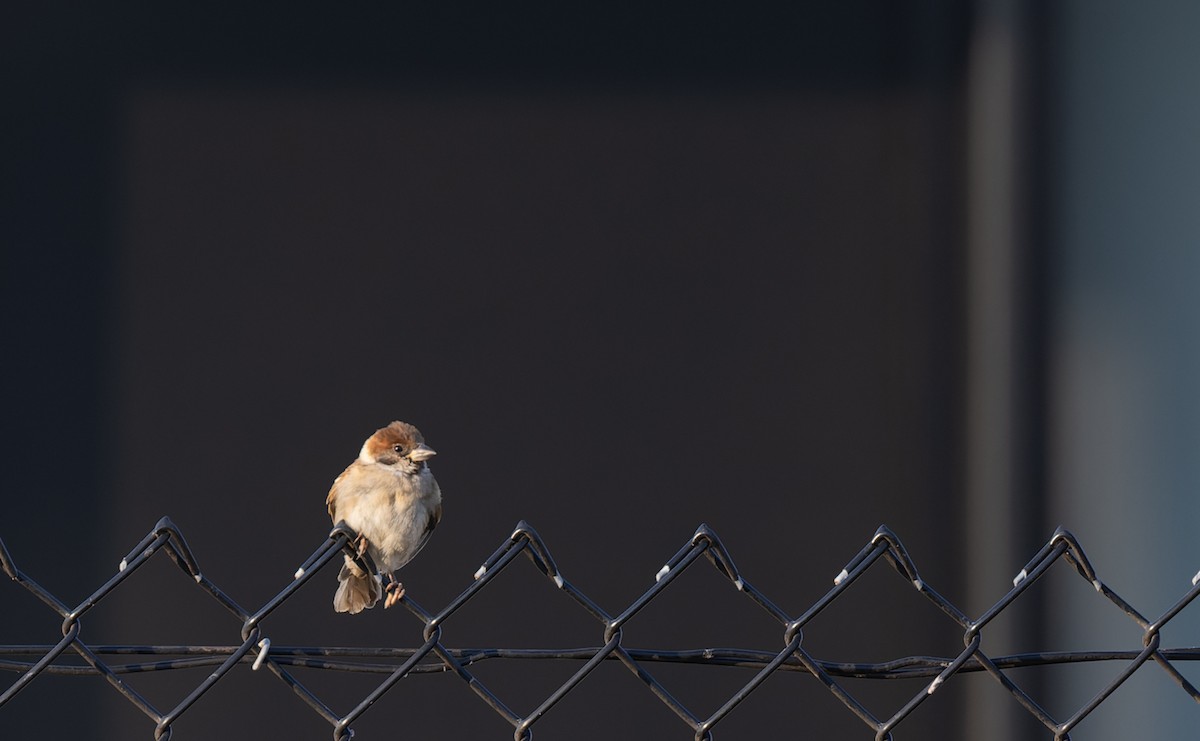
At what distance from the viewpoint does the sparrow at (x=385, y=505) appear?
1879mm

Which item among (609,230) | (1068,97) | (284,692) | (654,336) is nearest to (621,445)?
(654,336)

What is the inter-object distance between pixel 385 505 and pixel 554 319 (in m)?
1.72

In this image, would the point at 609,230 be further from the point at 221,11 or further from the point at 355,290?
the point at 221,11

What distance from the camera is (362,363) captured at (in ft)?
11.6

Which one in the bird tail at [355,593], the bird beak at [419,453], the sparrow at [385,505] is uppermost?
the bird beak at [419,453]

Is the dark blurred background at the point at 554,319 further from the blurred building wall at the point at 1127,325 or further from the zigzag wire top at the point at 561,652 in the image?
the zigzag wire top at the point at 561,652

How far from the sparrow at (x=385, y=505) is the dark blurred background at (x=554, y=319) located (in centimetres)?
148

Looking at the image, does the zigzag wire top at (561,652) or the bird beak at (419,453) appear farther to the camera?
the bird beak at (419,453)

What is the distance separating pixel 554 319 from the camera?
357cm

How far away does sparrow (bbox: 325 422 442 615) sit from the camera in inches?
74.0

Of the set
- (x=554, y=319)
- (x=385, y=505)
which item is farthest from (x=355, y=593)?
(x=554, y=319)

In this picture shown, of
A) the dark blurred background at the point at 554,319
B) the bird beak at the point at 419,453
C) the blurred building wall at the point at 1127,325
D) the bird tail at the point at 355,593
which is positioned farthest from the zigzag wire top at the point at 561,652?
the dark blurred background at the point at 554,319

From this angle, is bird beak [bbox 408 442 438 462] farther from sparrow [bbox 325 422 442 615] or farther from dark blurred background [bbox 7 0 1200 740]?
dark blurred background [bbox 7 0 1200 740]

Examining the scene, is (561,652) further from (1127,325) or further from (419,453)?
(1127,325)
